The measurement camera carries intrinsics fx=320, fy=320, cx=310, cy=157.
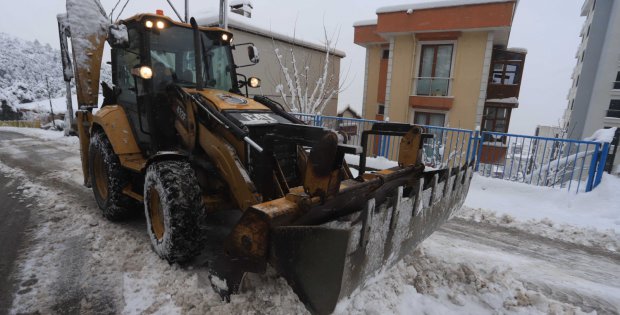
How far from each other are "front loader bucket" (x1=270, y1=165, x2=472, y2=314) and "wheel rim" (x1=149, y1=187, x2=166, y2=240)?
175cm

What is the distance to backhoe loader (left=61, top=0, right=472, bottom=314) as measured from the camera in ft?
6.73

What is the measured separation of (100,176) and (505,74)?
1718 cm

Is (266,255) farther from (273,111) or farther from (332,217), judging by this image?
(273,111)

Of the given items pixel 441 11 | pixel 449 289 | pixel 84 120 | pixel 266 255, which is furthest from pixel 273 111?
pixel 441 11

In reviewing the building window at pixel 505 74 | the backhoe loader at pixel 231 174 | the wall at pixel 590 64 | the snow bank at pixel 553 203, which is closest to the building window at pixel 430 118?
the building window at pixel 505 74

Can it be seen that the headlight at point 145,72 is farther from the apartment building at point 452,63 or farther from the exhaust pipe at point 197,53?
the apartment building at point 452,63

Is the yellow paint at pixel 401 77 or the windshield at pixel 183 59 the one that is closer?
the windshield at pixel 183 59

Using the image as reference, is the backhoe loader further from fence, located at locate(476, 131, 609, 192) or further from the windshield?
fence, located at locate(476, 131, 609, 192)

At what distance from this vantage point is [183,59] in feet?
12.4

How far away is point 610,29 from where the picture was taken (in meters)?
22.0

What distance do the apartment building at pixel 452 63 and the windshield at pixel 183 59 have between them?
10.3m

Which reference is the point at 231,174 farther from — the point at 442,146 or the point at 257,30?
the point at 257,30

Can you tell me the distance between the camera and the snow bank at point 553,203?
4992 mm

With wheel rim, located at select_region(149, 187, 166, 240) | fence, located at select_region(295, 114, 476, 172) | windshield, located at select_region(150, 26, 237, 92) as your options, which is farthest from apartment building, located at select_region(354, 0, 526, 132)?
wheel rim, located at select_region(149, 187, 166, 240)
